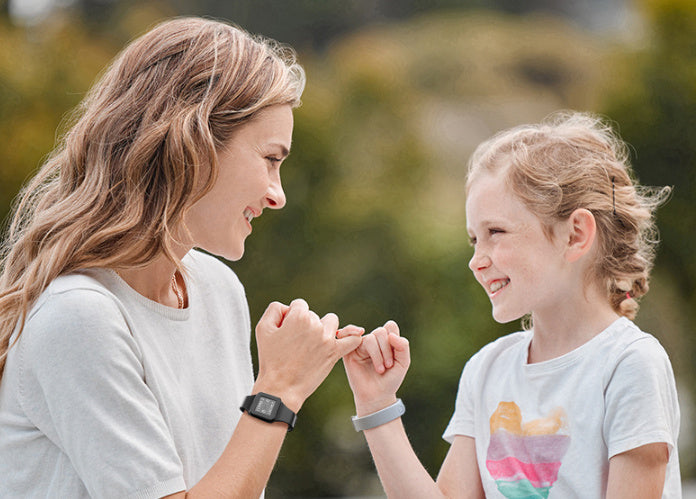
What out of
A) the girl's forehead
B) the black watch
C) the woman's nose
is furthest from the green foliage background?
the black watch

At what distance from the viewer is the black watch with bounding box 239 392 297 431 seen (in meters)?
1.72

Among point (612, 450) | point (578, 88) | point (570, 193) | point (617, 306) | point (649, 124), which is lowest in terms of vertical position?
point (612, 450)

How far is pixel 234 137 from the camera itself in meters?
1.87

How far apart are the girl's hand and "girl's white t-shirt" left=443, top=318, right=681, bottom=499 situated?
0.68ft

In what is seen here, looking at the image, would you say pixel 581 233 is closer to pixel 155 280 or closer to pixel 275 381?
pixel 275 381

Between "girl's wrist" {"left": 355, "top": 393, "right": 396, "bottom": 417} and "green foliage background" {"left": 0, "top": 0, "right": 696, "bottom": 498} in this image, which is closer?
"girl's wrist" {"left": 355, "top": 393, "right": 396, "bottom": 417}

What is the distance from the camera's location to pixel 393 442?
2098 mm

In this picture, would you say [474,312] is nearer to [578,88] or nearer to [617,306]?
[617,306]

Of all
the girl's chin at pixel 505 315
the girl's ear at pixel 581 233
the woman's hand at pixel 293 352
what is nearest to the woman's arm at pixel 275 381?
the woman's hand at pixel 293 352

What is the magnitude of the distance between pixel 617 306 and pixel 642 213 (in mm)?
236

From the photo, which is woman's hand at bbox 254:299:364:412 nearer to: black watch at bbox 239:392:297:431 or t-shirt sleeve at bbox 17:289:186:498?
black watch at bbox 239:392:297:431

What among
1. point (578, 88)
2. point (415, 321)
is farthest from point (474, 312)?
point (578, 88)

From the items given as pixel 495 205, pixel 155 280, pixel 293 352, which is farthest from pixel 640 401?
pixel 155 280

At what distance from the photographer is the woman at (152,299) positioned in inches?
62.8
